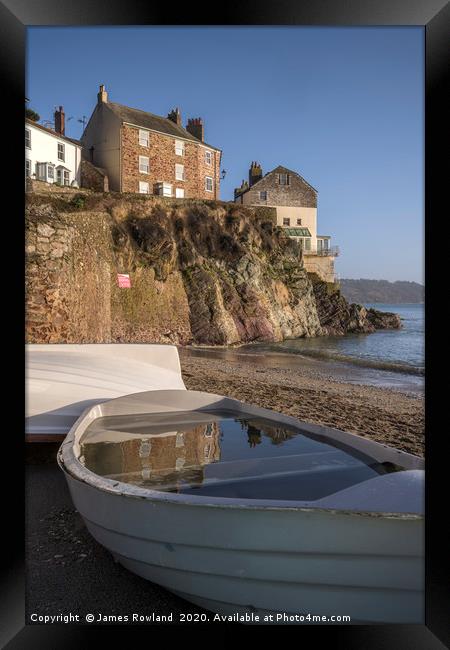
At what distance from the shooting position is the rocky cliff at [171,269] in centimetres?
1605

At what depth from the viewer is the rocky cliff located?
16.0 m

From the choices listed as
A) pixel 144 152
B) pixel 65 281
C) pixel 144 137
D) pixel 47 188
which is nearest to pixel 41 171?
pixel 47 188

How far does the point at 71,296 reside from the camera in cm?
1383

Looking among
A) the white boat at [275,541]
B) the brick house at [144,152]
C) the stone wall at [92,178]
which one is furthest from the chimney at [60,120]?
the white boat at [275,541]

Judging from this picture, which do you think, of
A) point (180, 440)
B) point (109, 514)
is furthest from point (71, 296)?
point (109, 514)

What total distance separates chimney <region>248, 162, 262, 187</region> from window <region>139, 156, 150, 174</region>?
1425cm

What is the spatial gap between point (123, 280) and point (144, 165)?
35.0ft

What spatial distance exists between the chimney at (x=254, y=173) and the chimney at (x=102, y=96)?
1621 centimetres

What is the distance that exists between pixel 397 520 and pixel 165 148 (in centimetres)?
3449

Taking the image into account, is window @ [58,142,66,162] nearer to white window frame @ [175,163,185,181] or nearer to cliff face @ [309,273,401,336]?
white window frame @ [175,163,185,181]

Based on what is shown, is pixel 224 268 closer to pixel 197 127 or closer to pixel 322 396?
pixel 197 127

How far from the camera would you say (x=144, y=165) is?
3306 cm
